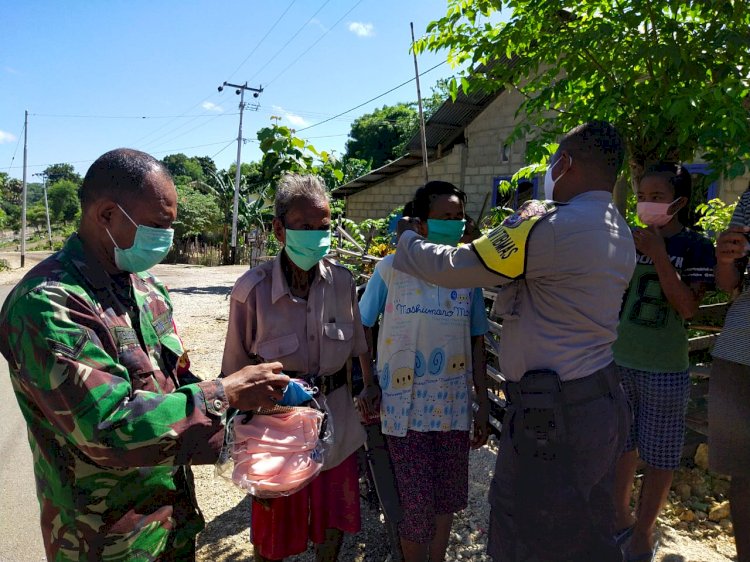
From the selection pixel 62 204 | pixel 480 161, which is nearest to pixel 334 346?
pixel 480 161

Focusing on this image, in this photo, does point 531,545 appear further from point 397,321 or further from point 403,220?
point 403,220

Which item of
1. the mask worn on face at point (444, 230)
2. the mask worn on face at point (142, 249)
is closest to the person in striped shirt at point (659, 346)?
the mask worn on face at point (444, 230)

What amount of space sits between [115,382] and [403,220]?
1368 mm

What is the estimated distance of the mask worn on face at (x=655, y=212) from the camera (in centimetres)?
249

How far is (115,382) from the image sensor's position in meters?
1.23

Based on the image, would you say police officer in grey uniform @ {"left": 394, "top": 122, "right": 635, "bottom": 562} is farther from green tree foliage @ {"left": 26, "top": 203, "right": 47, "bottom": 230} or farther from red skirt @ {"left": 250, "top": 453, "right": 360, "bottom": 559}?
green tree foliage @ {"left": 26, "top": 203, "right": 47, "bottom": 230}

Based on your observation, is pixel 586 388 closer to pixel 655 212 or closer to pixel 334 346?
pixel 334 346

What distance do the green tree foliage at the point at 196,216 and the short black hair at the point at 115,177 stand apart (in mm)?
28134

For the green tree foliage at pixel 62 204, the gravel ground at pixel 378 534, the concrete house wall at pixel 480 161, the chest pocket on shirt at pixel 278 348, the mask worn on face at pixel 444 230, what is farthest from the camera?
the green tree foliage at pixel 62 204

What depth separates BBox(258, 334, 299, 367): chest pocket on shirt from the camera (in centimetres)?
206

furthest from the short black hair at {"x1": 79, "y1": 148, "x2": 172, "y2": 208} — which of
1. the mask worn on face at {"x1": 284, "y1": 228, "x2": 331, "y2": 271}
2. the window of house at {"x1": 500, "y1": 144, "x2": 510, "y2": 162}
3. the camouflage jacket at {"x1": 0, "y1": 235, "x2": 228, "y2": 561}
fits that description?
the window of house at {"x1": 500, "y1": 144, "x2": 510, "y2": 162}

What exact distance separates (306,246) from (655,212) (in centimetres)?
169

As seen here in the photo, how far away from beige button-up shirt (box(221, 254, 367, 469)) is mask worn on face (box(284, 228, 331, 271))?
3.5 inches

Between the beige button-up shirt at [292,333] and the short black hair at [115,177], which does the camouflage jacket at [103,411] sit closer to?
the short black hair at [115,177]
